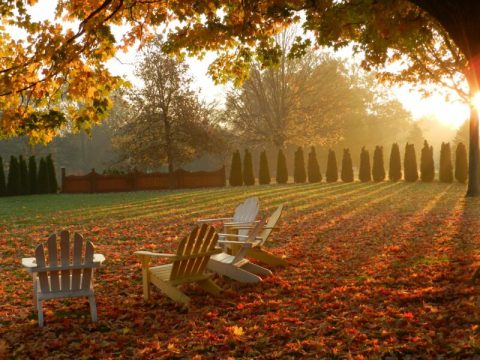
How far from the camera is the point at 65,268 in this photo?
199 inches

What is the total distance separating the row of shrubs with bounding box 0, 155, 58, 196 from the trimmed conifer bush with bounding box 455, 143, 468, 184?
23.1 metres

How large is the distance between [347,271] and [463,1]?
373cm

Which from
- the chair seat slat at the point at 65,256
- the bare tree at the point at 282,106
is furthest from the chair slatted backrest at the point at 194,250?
the bare tree at the point at 282,106

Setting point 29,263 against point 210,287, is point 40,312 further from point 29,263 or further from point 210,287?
point 210,287

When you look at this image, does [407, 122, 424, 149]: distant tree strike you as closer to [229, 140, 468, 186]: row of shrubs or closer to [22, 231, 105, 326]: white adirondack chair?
[229, 140, 468, 186]: row of shrubs

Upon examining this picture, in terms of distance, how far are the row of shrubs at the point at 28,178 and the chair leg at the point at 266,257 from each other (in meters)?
24.7

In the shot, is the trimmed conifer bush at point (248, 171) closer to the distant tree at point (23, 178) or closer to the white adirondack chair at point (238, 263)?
the distant tree at point (23, 178)

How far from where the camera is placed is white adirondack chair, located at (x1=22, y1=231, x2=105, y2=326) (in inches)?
199

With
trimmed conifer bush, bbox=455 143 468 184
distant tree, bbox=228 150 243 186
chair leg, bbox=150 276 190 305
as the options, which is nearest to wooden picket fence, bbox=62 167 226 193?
distant tree, bbox=228 150 243 186

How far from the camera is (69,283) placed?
5.21 metres

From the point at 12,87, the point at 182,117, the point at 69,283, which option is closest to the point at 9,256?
the point at 12,87

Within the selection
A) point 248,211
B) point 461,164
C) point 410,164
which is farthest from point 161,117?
point 248,211

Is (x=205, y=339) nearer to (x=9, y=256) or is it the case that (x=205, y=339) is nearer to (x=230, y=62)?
(x=9, y=256)

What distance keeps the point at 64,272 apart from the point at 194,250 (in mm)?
1411
